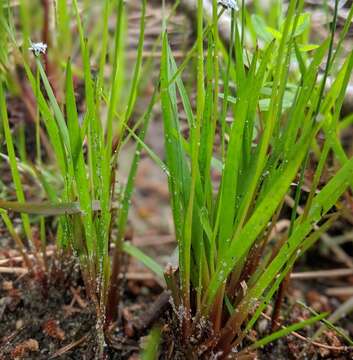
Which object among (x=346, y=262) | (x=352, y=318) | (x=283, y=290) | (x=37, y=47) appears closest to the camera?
(x=37, y=47)

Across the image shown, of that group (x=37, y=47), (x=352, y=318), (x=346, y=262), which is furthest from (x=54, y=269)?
(x=346, y=262)

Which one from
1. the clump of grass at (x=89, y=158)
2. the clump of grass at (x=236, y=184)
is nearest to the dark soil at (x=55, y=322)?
the clump of grass at (x=89, y=158)

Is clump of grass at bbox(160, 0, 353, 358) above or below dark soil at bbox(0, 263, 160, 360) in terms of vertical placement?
above

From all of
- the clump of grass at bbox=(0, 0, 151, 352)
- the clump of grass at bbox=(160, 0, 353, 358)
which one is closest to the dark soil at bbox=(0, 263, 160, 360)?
the clump of grass at bbox=(0, 0, 151, 352)

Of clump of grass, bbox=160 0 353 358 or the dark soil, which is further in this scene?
the dark soil

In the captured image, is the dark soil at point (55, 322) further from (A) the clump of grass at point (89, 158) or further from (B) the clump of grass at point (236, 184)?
(B) the clump of grass at point (236, 184)

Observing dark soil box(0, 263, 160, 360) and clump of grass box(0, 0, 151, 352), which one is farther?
dark soil box(0, 263, 160, 360)

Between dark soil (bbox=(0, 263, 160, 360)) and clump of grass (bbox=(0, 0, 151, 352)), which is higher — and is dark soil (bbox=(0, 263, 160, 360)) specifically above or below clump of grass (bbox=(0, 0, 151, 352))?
below

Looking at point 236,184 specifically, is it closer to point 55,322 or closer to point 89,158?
point 89,158

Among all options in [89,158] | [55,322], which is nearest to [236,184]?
[89,158]

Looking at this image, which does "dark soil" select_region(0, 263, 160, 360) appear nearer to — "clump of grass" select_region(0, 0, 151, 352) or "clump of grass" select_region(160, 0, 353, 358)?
"clump of grass" select_region(0, 0, 151, 352)

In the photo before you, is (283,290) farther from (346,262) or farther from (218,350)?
(346,262)
